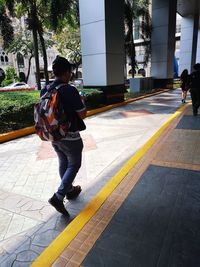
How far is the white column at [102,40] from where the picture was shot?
10062 millimetres

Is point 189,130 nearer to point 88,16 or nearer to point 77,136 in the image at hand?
A: point 77,136

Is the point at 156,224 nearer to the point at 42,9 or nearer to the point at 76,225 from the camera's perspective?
the point at 76,225

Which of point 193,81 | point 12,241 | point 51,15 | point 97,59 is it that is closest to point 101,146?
point 12,241

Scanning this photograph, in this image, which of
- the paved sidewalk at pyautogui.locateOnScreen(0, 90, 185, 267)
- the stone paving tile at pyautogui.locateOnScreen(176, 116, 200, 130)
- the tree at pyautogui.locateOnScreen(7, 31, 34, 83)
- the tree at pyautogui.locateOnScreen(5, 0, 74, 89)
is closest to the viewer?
the paved sidewalk at pyautogui.locateOnScreen(0, 90, 185, 267)

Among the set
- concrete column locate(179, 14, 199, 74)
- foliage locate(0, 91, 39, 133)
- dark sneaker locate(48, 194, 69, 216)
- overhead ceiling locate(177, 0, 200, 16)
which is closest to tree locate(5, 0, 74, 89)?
foliage locate(0, 91, 39, 133)

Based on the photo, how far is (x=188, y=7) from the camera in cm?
2136

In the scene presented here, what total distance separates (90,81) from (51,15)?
17.3 ft

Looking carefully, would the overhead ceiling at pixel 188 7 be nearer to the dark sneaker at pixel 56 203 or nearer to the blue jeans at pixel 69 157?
the blue jeans at pixel 69 157

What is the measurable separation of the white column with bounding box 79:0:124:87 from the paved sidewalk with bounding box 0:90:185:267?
4.21 meters

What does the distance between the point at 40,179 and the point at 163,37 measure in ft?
57.8

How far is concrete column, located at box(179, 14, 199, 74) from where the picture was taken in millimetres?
23544

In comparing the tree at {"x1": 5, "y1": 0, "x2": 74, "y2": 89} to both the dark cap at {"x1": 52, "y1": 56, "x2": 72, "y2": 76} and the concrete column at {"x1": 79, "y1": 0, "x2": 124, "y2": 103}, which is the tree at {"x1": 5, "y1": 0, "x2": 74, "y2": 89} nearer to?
the concrete column at {"x1": 79, "y1": 0, "x2": 124, "y2": 103}

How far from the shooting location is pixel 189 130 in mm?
6160

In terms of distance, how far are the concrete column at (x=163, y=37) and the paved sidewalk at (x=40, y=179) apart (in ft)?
42.8
